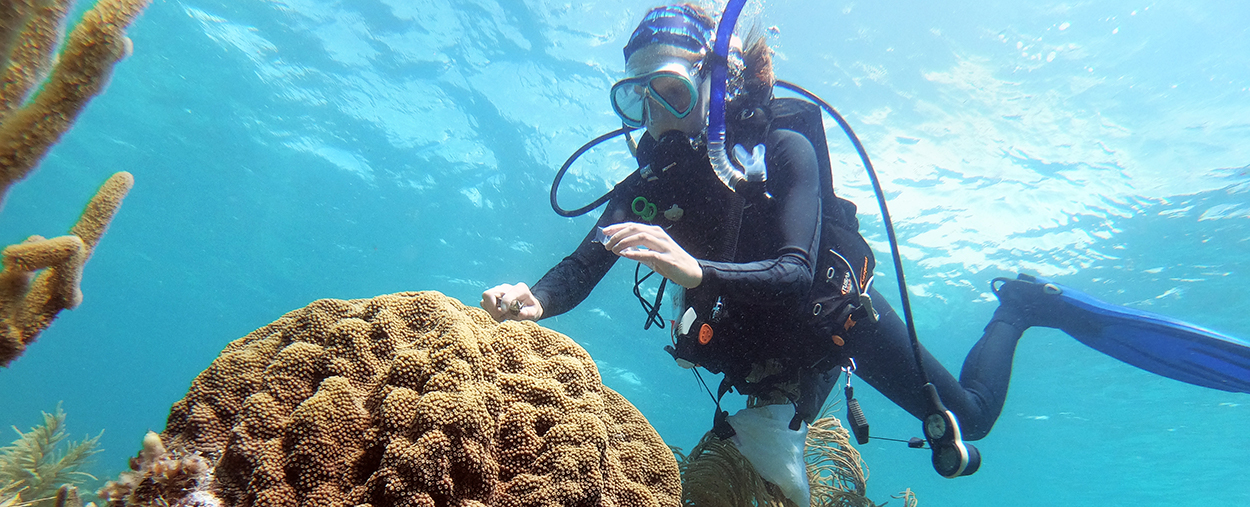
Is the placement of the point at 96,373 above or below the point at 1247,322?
above

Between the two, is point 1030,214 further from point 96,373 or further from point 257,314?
point 96,373

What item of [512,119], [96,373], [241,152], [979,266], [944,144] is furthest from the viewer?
[96,373]

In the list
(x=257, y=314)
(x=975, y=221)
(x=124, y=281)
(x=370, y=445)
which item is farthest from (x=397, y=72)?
(x=124, y=281)

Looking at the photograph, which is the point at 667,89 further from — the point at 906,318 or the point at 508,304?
the point at 906,318

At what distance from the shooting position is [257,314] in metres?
48.5

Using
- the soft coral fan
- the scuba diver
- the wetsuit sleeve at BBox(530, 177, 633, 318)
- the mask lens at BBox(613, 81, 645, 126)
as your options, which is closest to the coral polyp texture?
the soft coral fan

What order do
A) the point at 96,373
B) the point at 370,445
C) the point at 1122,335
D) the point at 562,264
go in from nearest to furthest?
1. the point at 370,445
2. the point at 562,264
3. the point at 1122,335
4. the point at 96,373

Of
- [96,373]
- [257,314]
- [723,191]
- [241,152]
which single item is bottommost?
[723,191]

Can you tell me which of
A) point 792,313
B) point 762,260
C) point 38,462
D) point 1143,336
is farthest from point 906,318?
point 38,462

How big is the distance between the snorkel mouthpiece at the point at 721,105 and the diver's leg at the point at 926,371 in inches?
68.6

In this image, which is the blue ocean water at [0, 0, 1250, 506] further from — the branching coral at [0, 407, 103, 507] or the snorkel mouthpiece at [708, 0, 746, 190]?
the branching coral at [0, 407, 103, 507]

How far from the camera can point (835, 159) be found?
14.0 meters

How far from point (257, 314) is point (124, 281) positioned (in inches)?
512

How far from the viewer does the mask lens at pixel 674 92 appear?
3822 mm
